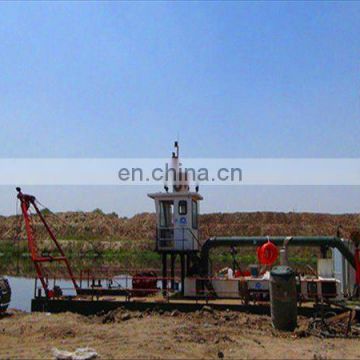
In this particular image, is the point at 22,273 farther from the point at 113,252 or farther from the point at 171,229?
the point at 171,229

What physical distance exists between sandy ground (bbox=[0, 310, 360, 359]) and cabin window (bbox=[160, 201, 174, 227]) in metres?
4.00

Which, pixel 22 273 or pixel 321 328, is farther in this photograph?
pixel 22 273

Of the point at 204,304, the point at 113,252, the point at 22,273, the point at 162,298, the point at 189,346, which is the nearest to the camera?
the point at 189,346

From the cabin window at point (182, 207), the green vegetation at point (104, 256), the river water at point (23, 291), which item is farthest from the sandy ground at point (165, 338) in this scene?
the green vegetation at point (104, 256)

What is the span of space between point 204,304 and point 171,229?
3.60 meters

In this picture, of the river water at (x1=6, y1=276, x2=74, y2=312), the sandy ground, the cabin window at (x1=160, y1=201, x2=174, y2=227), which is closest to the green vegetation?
the river water at (x1=6, y1=276, x2=74, y2=312)

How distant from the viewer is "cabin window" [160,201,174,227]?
1948 cm

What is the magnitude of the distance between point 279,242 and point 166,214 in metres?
4.09

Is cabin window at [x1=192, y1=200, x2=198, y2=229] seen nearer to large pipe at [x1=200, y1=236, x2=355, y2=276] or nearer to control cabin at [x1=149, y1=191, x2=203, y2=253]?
control cabin at [x1=149, y1=191, x2=203, y2=253]

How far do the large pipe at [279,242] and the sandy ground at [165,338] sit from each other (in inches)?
128

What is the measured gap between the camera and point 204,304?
1653 cm

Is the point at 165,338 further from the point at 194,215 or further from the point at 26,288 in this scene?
the point at 26,288

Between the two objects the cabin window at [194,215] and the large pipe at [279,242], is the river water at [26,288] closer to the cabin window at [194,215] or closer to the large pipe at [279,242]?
the large pipe at [279,242]

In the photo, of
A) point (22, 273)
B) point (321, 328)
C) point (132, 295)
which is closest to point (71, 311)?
point (132, 295)
